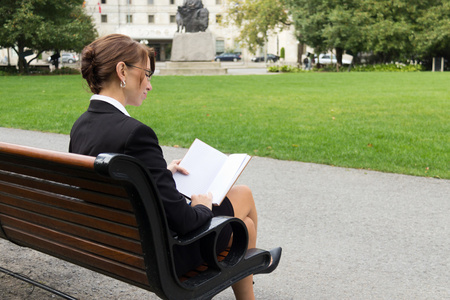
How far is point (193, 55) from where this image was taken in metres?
33.4

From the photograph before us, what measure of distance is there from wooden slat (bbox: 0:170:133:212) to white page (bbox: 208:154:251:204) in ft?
2.30

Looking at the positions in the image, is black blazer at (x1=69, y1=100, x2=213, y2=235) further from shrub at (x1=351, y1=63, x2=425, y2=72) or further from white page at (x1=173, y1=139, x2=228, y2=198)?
shrub at (x1=351, y1=63, x2=425, y2=72)

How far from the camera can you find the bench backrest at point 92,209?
1892 millimetres

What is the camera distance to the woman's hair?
92.6 inches

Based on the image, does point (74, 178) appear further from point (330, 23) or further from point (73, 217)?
point (330, 23)

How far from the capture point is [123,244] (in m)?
2.16

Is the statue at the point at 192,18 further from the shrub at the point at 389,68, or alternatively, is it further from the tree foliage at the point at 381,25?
the shrub at the point at 389,68

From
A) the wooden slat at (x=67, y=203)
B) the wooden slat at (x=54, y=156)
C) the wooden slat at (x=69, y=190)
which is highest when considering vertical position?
the wooden slat at (x=54, y=156)

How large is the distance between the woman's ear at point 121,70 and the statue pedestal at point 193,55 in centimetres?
3079

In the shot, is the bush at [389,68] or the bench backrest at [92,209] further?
the bush at [389,68]

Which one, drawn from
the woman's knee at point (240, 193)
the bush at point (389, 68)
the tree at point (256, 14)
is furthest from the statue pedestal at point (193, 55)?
the woman's knee at point (240, 193)

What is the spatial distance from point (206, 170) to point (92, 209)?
31.0 inches

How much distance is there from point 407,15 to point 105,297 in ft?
147

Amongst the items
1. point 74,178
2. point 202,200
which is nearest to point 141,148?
point 74,178
